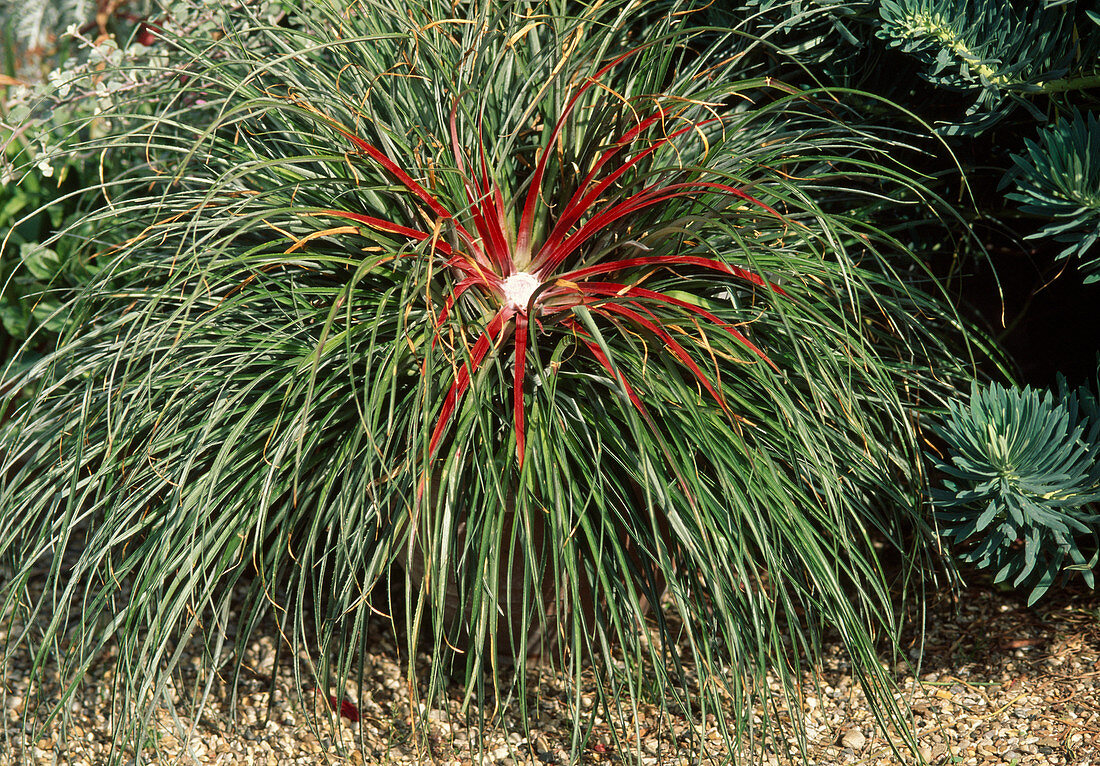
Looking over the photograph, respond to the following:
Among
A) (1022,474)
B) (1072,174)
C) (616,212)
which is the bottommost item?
(1022,474)

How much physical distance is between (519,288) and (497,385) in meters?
0.20

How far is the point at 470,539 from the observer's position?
59.3 inches

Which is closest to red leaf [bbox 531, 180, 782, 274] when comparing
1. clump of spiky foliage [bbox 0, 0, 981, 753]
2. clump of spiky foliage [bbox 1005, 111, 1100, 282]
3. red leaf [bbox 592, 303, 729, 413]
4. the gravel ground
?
clump of spiky foliage [bbox 0, 0, 981, 753]

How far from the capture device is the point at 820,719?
5.73ft

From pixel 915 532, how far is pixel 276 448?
117 cm

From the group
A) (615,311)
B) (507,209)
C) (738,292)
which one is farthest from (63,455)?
(738,292)

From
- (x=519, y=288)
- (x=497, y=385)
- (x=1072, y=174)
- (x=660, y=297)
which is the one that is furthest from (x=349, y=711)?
(x=1072, y=174)

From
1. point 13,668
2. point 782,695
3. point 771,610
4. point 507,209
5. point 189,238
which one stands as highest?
point 507,209

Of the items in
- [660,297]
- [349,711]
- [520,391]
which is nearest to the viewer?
[520,391]

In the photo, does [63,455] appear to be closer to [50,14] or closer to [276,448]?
[276,448]

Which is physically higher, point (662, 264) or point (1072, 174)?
point (1072, 174)

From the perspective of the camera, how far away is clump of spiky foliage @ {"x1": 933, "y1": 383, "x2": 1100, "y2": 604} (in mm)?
1525

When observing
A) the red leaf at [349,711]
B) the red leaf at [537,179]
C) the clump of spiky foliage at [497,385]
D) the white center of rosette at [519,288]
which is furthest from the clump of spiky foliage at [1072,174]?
the red leaf at [349,711]

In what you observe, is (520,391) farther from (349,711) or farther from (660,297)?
(349,711)
